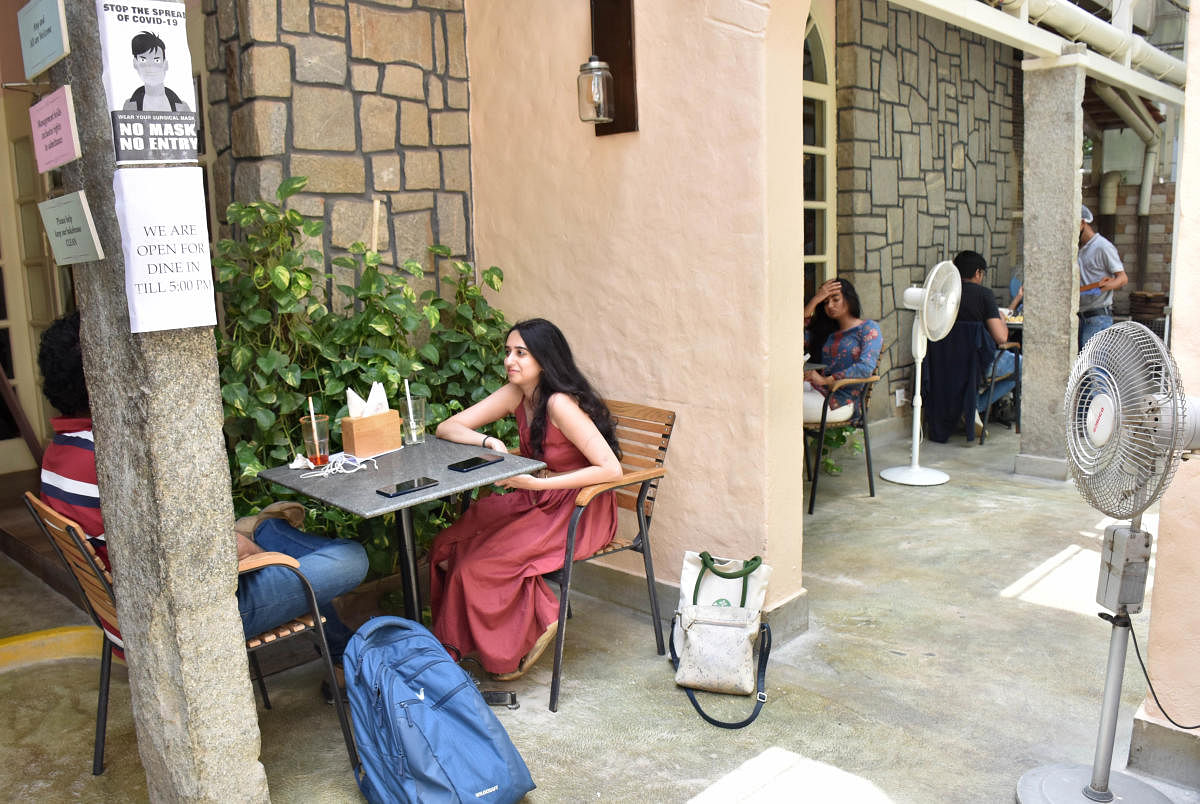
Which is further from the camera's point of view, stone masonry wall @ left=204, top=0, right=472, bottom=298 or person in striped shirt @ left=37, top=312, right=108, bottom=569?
stone masonry wall @ left=204, top=0, right=472, bottom=298

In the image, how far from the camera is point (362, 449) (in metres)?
3.09

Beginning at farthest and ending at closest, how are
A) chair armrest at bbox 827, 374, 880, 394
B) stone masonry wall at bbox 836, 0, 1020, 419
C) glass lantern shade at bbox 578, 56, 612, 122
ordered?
1. stone masonry wall at bbox 836, 0, 1020, 419
2. chair armrest at bbox 827, 374, 880, 394
3. glass lantern shade at bbox 578, 56, 612, 122

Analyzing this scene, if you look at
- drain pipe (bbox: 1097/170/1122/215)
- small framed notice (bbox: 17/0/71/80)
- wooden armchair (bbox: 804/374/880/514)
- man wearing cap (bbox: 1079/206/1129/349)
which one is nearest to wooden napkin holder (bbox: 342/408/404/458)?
small framed notice (bbox: 17/0/71/80)

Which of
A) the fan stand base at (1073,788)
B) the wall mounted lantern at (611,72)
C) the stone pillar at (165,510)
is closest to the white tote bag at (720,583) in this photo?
the fan stand base at (1073,788)

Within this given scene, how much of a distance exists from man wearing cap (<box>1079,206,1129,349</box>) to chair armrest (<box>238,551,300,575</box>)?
579cm

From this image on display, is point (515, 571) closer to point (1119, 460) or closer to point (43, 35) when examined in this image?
point (1119, 460)

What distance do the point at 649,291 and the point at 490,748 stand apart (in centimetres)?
182

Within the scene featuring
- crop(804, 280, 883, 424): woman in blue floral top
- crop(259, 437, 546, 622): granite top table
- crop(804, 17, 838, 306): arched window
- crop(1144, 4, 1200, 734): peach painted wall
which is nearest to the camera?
crop(1144, 4, 1200, 734): peach painted wall

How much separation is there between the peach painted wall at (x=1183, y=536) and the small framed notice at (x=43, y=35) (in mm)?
2587

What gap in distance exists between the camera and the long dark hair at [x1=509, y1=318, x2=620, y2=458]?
10.7 ft

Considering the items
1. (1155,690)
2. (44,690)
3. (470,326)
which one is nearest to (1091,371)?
(1155,690)

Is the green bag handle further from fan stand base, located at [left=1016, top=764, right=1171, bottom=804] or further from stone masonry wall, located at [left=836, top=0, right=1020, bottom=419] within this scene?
stone masonry wall, located at [left=836, top=0, right=1020, bottom=419]

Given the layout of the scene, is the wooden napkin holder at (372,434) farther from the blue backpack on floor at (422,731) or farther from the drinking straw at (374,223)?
the drinking straw at (374,223)

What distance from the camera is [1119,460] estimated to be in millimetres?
2105
